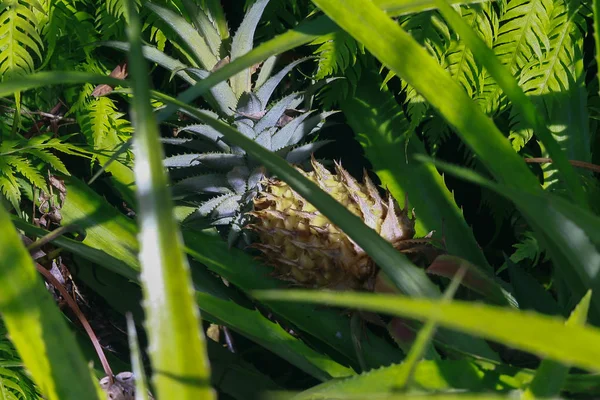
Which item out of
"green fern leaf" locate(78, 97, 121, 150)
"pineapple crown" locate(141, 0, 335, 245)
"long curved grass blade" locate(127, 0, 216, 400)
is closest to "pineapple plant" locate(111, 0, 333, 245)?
"pineapple crown" locate(141, 0, 335, 245)

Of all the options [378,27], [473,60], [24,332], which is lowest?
[24,332]

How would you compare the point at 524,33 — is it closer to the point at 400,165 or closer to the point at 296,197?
the point at 400,165

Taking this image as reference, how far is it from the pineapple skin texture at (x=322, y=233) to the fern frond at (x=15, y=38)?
45cm

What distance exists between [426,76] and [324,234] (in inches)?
13.9

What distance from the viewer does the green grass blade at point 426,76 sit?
0.55 metres

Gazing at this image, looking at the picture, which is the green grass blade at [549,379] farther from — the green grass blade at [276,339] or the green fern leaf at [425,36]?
the green fern leaf at [425,36]

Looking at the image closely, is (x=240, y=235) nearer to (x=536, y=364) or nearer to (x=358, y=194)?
(x=358, y=194)

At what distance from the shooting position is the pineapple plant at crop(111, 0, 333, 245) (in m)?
0.96

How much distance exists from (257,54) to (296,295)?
312 mm

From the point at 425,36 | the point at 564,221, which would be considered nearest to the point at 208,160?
the point at 425,36

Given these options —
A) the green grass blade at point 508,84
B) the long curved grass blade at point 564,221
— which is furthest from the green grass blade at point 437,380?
the green grass blade at point 508,84

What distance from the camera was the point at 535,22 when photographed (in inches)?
34.4

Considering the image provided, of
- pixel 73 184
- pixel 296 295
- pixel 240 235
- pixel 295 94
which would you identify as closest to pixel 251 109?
pixel 295 94

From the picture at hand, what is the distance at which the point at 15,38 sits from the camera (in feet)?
3.19
